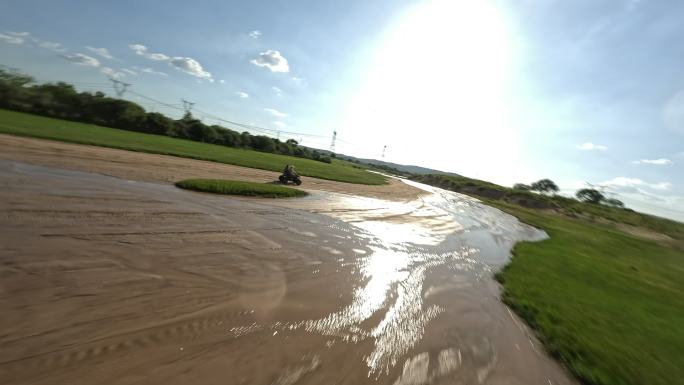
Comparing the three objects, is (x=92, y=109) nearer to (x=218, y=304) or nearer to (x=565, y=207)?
(x=218, y=304)

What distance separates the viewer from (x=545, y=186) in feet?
492

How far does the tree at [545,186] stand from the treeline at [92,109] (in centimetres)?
14131

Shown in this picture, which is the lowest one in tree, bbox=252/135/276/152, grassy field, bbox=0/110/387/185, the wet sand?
the wet sand

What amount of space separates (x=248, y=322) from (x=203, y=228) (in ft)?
19.1

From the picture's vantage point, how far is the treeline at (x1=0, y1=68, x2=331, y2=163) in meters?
52.5

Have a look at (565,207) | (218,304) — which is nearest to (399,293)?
(218,304)

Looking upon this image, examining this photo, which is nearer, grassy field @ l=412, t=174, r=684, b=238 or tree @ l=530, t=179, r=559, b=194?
grassy field @ l=412, t=174, r=684, b=238

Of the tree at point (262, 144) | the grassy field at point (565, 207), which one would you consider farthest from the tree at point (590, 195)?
the tree at point (262, 144)

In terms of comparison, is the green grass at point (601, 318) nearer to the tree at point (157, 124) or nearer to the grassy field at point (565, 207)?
the grassy field at point (565, 207)

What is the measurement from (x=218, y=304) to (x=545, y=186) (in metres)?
176

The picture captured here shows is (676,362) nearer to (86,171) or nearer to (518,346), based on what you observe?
(518,346)

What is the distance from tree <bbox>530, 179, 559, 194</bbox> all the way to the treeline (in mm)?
141305

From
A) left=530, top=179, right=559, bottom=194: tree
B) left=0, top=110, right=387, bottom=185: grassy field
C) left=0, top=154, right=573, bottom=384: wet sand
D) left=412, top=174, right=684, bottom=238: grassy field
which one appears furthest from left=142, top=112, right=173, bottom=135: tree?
left=530, top=179, right=559, bottom=194: tree

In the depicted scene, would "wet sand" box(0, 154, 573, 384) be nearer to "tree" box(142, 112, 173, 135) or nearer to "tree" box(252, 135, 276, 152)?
"tree" box(142, 112, 173, 135)
